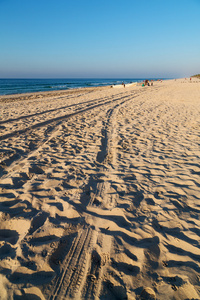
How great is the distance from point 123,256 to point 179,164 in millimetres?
2499

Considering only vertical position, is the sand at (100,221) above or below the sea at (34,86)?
below

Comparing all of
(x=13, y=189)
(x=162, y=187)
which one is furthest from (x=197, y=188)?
(x=13, y=189)

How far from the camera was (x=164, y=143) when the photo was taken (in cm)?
478

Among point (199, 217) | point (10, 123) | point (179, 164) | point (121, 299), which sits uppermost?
point (10, 123)

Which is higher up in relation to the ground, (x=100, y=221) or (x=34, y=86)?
(x=34, y=86)

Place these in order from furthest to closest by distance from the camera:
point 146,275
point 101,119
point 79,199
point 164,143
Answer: point 101,119, point 164,143, point 79,199, point 146,275

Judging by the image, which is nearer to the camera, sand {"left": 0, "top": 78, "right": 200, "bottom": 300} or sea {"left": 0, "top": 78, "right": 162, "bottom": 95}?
sand {"left": 0, "top": 78, "right": 200, "bottom": 300}

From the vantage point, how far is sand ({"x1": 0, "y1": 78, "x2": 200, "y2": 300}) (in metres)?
1.56

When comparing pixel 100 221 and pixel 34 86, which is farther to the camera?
pixel 34 86

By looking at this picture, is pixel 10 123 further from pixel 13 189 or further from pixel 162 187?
pixel 162 187

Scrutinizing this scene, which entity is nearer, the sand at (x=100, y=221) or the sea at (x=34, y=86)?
the sand at (x=100, y=221)

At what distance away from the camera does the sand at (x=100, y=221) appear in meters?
1.56

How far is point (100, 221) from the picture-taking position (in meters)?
2.24

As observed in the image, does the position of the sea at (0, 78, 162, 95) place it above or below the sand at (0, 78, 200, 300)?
above
